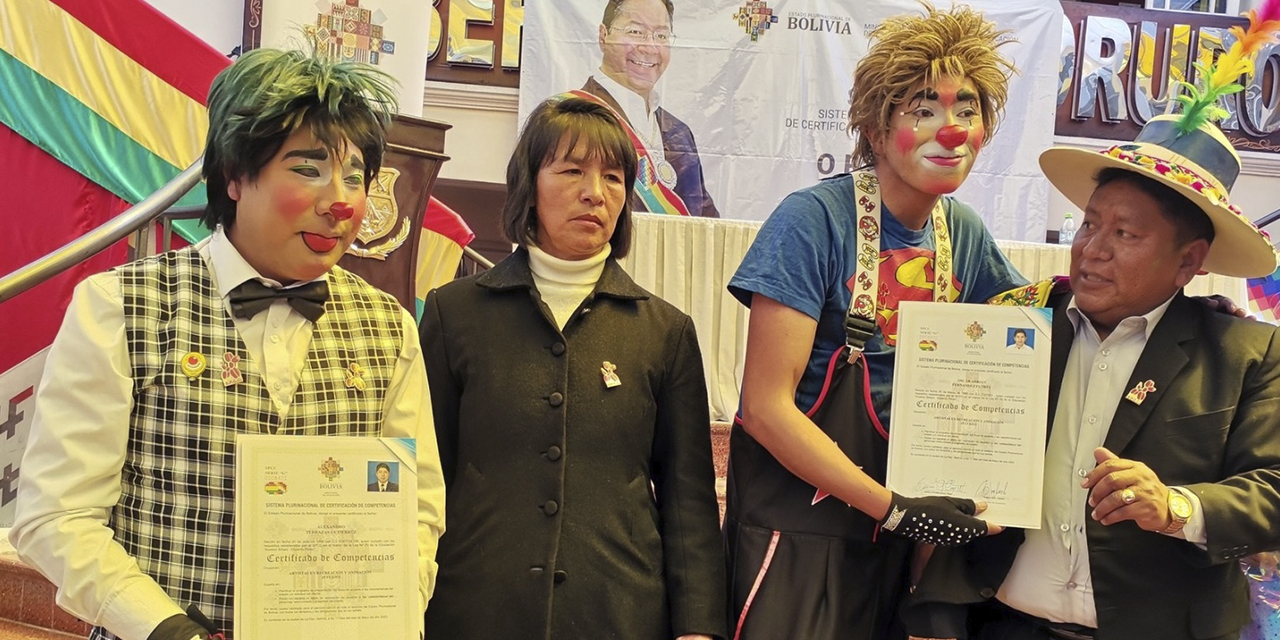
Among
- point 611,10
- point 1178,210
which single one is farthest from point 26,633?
point 611,10

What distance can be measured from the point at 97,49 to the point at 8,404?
1512 mm

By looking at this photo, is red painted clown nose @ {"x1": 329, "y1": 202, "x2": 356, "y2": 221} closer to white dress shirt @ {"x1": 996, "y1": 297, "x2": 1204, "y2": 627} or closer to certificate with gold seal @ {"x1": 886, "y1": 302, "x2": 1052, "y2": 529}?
certificate with gold seal @ {"x1": 886, "y1": 302, "x2": 1052, "y2": 529}

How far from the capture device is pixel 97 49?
438 cm

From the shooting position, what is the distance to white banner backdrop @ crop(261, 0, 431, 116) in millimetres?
4141

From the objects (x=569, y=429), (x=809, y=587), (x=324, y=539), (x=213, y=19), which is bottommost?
(x=809, y=587)

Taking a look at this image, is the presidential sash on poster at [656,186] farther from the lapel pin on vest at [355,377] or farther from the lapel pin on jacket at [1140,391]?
the lapel pin on vest at [355,377]

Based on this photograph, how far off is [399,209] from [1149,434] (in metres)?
2.79

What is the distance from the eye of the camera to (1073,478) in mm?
1948

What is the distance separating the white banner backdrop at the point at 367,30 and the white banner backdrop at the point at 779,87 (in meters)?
2.98

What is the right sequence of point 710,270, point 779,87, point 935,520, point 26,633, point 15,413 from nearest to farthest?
point 935,520
point 26,633
point 15,413
point 710,270
point 779,87

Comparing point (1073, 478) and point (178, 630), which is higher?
point (1073, 478)

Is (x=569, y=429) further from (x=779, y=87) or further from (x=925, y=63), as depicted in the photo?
(x=779, y=87)

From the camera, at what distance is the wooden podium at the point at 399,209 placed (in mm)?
3824

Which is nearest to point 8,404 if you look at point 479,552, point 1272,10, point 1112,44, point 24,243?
point 24,243
